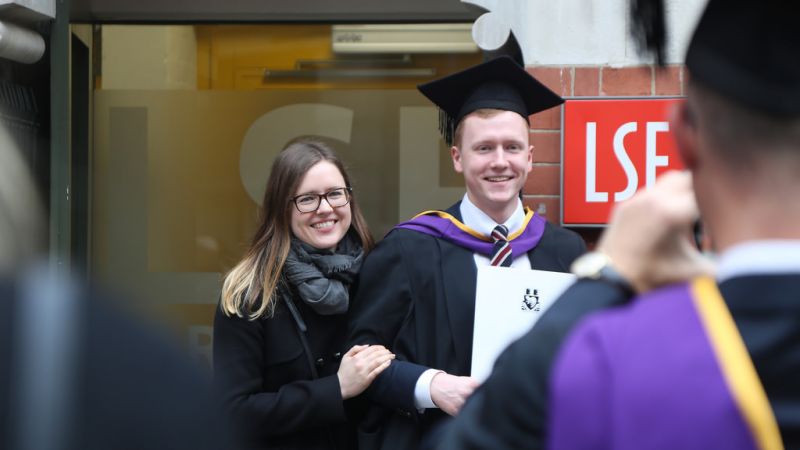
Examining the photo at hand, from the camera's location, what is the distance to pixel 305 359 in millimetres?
2936

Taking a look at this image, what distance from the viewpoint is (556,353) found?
1150 mm

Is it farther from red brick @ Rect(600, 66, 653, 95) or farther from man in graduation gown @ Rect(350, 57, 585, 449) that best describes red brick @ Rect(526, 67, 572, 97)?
man in graduation gown @ Rect(350, 57, 585, 449)

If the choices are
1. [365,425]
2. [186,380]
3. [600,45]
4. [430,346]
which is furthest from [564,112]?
[186,380]

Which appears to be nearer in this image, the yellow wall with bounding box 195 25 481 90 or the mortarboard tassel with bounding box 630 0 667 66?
the mortarboard tassel with bounding box 630 0 667 66

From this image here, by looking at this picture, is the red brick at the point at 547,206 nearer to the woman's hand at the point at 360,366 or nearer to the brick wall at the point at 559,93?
the brick wall at the point at 559,93

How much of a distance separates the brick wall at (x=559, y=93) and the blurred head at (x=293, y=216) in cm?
97

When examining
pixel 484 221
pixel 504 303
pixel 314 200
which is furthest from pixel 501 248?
pixel 314 200

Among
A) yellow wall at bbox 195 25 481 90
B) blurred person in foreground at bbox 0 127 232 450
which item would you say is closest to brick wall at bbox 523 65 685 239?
yellow wall at bbox 195 25 481 90

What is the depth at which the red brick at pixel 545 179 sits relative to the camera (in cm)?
380

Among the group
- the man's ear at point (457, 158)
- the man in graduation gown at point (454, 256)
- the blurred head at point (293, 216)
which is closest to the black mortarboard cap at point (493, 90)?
the man in graduation gown at point (454, 256)

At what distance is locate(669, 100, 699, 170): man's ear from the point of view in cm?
114

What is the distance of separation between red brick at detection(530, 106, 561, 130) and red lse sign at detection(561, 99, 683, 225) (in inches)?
2.9

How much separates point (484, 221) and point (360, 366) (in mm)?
611

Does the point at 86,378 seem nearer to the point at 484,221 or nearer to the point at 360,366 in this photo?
the point at 360,366
